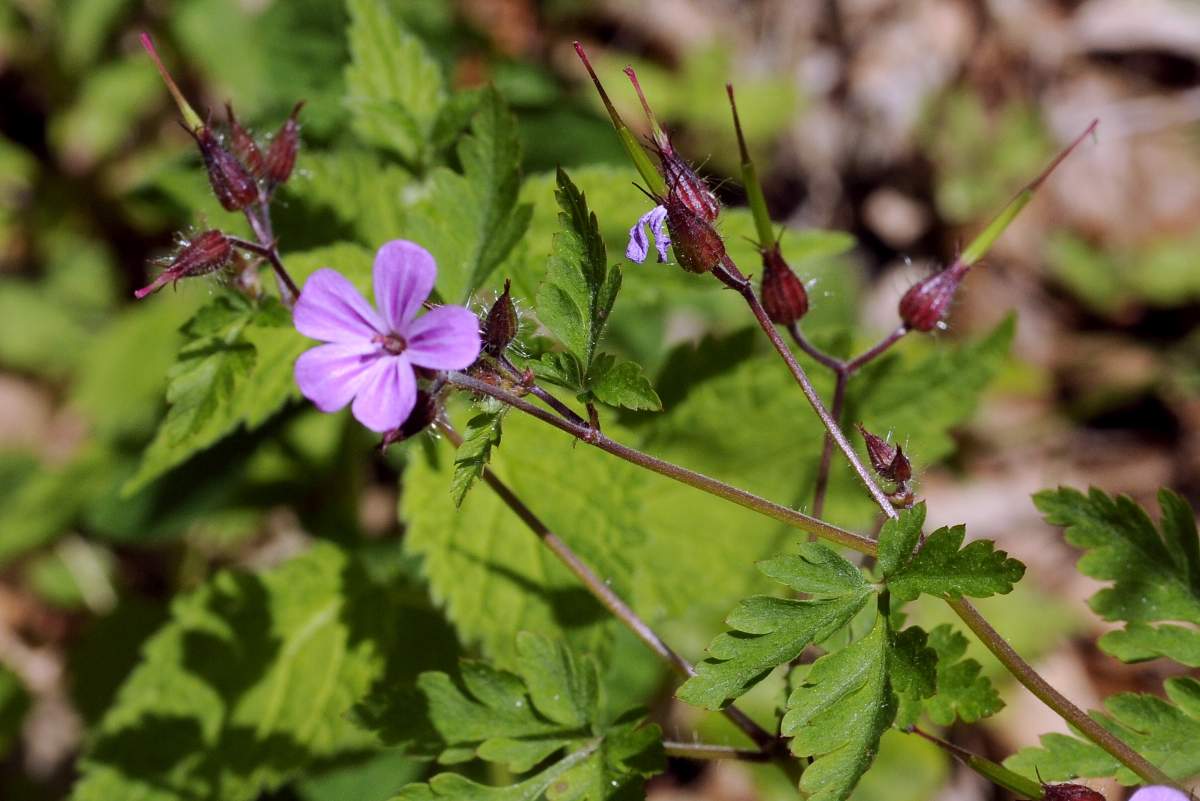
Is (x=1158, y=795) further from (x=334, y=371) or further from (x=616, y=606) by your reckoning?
(x=334, y=371)

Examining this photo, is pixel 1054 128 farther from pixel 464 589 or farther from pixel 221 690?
pixel 221 690

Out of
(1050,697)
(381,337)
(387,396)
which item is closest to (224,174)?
(381,337)

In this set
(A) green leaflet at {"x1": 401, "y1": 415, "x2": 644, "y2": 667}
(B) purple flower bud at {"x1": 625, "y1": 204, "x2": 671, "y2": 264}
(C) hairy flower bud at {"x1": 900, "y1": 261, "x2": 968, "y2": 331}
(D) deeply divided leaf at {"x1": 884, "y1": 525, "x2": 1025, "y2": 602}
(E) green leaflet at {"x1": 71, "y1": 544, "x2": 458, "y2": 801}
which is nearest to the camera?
(D) deeply divided leaf at {"x1": 884, "y1": 525, "x2": 1025, "y2": 602}

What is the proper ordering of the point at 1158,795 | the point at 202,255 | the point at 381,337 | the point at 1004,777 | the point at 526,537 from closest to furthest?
1. the point at 1158,795
2. the point at 1004,777
3. the point at 381,337
4. the point at 202,255
5. the point at 526,537

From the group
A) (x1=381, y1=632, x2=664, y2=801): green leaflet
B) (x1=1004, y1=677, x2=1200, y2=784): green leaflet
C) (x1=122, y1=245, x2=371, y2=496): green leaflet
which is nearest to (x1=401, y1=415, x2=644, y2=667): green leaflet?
(x1=381, y1=632, x2=664, y2=801): green leaflet

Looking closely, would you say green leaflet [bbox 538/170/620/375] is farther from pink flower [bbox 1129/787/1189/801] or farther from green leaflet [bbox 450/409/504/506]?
pink flower [bbox 1129/787/1189/801]

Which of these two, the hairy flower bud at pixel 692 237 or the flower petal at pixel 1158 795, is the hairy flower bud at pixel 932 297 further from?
the flower petal at pixel 1158 795

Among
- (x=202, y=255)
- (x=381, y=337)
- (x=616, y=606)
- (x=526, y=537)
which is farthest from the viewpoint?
(x=526, y=537)
